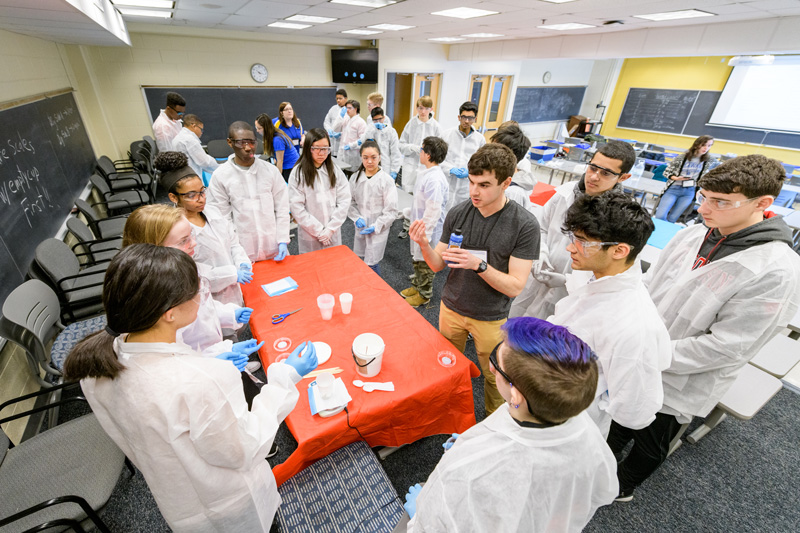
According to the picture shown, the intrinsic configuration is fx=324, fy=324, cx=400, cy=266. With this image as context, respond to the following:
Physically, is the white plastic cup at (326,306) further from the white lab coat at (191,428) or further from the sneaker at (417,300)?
the sneaker at (417,300)

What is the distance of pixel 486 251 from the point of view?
178 centimetres


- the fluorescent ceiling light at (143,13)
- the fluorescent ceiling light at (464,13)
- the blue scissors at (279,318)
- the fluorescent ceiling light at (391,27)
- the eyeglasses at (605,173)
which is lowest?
the blue scissors at (279,318)

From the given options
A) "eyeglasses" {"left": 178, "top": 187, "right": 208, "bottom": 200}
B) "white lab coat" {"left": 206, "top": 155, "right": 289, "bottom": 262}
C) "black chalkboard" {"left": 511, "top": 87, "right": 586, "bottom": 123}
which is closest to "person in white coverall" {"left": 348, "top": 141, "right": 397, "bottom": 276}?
"white lab coat" {"left": 206, "top": 155, "right": 289, "bottom": 262}

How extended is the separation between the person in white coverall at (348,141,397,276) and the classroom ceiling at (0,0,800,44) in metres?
1.99

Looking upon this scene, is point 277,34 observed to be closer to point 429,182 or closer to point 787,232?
point 429,182

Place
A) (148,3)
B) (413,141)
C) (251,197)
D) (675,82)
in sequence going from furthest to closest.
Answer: (675,82) → (413,141) → (148,3) → (251,197)

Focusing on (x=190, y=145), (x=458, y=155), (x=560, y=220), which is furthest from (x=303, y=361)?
(x=190, y=145)

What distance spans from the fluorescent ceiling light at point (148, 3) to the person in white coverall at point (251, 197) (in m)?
2.61

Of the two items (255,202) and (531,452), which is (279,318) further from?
(531,452)

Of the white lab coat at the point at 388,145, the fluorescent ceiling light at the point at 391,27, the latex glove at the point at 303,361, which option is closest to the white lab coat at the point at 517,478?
the latex glove at the point at 303,361

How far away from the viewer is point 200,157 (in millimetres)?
4234

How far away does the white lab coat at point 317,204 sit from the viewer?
284cm

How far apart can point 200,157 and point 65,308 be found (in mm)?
2512

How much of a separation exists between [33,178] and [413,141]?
450 cm
